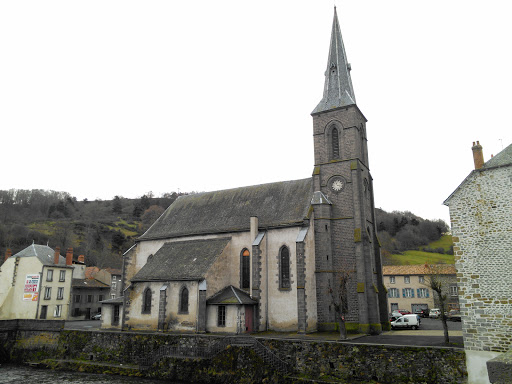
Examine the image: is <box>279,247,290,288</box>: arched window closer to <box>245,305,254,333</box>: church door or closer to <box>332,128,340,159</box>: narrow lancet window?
<box>245,305,254,333</box>: church door

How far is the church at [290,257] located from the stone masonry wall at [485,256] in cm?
1069

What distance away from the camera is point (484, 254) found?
17.2 meters

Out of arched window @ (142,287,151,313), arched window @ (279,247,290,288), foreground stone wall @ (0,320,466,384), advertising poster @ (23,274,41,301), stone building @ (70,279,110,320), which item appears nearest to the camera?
foreground stone wall @ (0,320,466,384)

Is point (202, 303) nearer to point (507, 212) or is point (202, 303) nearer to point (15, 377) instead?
point (15, 377)

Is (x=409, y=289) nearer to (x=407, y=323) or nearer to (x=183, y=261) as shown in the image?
(x=407, y=323)

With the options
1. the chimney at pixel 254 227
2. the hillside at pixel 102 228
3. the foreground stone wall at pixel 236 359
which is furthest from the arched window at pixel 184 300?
the hillside at pixel 102 228

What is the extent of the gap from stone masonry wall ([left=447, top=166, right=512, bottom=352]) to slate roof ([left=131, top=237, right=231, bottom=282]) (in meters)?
18.1

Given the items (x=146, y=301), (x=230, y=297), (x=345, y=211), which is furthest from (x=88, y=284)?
(x=345, y=211)

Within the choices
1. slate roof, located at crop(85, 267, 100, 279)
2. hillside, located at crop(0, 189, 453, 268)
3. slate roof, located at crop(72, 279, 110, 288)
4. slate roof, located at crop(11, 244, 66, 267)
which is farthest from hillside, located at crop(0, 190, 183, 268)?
slate roof, located at crop(11, 244, 66, 267)

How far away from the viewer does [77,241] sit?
9219 centimetres

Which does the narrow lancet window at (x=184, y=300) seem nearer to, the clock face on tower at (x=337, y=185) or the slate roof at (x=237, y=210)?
the slate roof at (x=237, y=210)

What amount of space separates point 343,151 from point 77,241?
8010cm

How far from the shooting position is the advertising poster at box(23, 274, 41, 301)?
43.8 m

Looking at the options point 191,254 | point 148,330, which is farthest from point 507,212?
point 148,330
